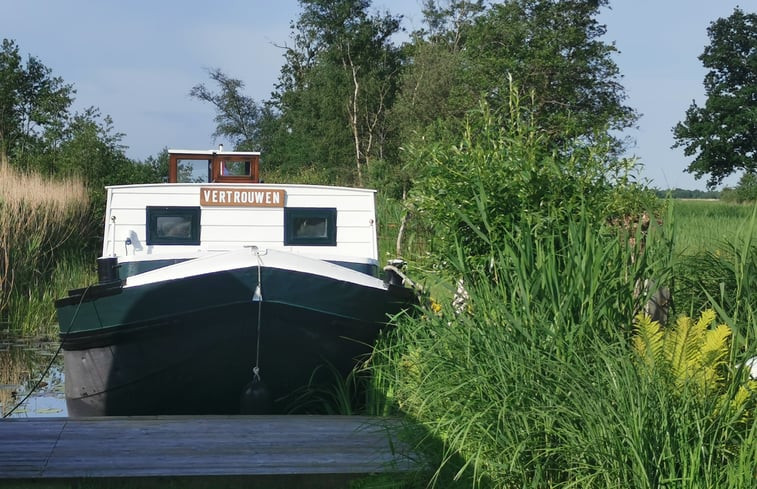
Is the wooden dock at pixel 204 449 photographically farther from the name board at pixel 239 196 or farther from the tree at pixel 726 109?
the tree at pixel 726 109

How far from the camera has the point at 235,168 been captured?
12047mm

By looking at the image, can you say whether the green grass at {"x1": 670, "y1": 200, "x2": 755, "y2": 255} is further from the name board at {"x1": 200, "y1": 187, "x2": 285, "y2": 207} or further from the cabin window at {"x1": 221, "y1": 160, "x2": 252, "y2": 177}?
the cabin window at {"x1": 221, "y1": 160, "x2": 252, "y2": 177}

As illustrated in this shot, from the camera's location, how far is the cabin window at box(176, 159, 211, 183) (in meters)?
11.8

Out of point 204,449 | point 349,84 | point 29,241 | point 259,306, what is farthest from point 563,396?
point 349,84

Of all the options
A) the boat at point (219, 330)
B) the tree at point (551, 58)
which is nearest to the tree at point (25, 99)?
the tree at point (551, 58)

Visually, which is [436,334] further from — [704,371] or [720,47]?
[720,47]

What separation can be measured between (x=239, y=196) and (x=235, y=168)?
1910 mm

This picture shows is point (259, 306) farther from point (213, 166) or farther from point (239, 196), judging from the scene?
point (213, 166)

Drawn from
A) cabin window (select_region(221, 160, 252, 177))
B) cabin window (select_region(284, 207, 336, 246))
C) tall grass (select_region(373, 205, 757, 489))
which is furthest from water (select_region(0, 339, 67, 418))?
tall grass (select_region(373, 205, 757, 489))

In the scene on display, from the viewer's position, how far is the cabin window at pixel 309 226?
10.2 m

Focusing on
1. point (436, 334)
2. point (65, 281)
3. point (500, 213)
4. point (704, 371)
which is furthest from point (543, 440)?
point (65, 281)

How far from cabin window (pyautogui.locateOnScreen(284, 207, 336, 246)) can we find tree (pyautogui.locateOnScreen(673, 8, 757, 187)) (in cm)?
3783

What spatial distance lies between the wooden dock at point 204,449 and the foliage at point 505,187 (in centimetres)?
148

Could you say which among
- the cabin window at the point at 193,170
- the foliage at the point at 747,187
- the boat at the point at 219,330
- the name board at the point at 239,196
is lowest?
the boat at the point at 219,330
